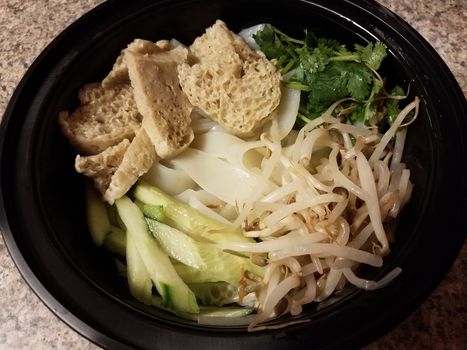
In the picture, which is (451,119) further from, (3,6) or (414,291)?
(3,6)

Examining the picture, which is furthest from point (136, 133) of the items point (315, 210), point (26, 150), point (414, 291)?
point (414, 291)

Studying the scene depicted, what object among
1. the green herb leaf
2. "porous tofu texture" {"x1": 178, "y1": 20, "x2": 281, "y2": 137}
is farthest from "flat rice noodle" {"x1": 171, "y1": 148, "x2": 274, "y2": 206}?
the green herb leaf

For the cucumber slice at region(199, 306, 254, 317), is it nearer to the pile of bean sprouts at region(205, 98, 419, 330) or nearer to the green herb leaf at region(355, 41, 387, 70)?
the pile of bean sprouts at region(205, 98, 419, 330)

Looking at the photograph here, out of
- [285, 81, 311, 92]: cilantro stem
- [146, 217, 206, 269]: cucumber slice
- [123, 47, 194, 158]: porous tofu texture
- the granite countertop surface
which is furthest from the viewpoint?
[285, 81, 311, 92]: cilantro stem

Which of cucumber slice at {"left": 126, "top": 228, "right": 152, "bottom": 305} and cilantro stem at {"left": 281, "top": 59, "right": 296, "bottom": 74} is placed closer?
cucumber slice at {"left": 126, "top": 228, "right": 152, "bottom": 305}

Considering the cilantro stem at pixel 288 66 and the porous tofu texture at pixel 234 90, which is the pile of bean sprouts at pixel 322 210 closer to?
the porous tofu texture at pixel 234 90

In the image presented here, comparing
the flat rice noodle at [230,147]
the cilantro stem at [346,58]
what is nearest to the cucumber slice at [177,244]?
the flat rice noodle at [230,147]

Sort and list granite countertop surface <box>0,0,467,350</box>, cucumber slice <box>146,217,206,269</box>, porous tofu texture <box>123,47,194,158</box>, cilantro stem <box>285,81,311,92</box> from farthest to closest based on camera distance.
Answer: cilantro stem <box>285,81,311,92</box> < porous tofu texture <box>123,47,194,158</box> < cucumber slice <box>146,217,206,269</box> < granite countertop surface <box>0,0,467,350</box>
